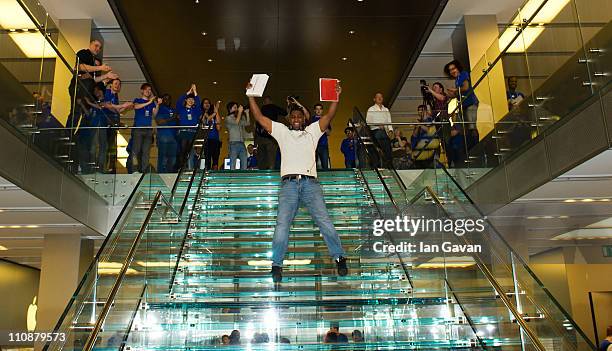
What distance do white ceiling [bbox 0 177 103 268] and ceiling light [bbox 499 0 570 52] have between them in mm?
6571

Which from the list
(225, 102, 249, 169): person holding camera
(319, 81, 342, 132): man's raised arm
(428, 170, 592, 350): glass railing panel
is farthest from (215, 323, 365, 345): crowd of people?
(225, 102, 249, 169): person holding camera

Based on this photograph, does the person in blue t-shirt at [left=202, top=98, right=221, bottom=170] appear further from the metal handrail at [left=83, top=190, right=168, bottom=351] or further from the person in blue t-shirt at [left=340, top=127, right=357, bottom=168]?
the metal handrail at [left=83, top=190, right=168, bottom=351]

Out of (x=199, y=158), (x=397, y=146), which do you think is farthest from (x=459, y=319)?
(x=199, y=158)

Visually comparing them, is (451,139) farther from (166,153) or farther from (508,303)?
(508,303)

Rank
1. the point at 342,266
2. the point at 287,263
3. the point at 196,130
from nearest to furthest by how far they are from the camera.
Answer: the point at 342,266 < the point at 287,263 < the point at 196,130

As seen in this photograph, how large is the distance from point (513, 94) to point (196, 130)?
521cm

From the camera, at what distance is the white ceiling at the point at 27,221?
8070mm

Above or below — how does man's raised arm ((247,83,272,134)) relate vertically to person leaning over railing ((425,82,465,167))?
below

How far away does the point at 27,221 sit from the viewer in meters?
9.94

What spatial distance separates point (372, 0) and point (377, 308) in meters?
8.63

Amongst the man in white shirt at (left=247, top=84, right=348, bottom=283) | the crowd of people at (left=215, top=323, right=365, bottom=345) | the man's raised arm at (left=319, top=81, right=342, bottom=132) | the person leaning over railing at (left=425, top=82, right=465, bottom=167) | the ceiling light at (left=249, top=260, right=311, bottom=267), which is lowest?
the crowd of people at (left=215, top=323, right=365, bottom=345)

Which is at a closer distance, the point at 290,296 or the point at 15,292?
the point at 290,296

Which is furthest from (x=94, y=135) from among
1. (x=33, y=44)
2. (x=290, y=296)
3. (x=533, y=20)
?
(x=533, y=20)

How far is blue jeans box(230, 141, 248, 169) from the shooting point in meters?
12.7
